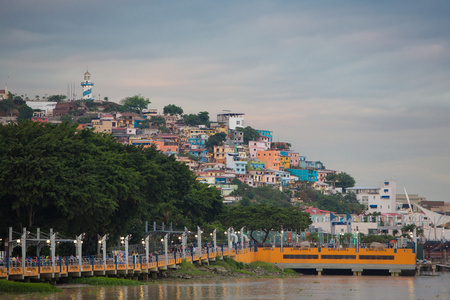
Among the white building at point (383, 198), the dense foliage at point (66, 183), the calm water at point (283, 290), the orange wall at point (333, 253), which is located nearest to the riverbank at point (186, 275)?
the calm water at point (283, 290)

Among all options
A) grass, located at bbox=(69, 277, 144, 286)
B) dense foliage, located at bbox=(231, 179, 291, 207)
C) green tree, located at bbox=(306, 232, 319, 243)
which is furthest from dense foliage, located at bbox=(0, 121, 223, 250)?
dense foliage, located at bbox=(231, 179, 291, 207)

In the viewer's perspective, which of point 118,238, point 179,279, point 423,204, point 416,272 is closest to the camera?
point 179,279

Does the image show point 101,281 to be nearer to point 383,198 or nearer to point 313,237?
point 313,237

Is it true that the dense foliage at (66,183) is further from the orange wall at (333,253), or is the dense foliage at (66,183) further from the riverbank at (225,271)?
the orange wall at (333,253)

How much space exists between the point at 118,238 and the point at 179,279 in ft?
24.9

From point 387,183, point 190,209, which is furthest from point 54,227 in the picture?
point 387,183

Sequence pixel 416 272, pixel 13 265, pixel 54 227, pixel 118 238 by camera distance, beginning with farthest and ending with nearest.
A: pixel 416 272 → pixel 118 238 → pixel 54 227 → pixel 13 265

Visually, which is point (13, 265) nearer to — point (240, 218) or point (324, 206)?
point (240, 218)

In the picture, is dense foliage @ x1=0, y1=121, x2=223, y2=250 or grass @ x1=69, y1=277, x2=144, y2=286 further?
dense foliage @ x1=0, y1=121, x2=223, y2=250

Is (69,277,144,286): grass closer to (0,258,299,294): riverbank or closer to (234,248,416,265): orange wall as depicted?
(0,258,299,294): riverbank

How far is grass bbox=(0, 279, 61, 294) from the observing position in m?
44.7

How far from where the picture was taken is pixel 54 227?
2142 inches

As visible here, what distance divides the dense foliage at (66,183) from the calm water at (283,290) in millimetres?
6487

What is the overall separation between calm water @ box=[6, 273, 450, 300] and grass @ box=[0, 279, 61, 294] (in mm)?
976
